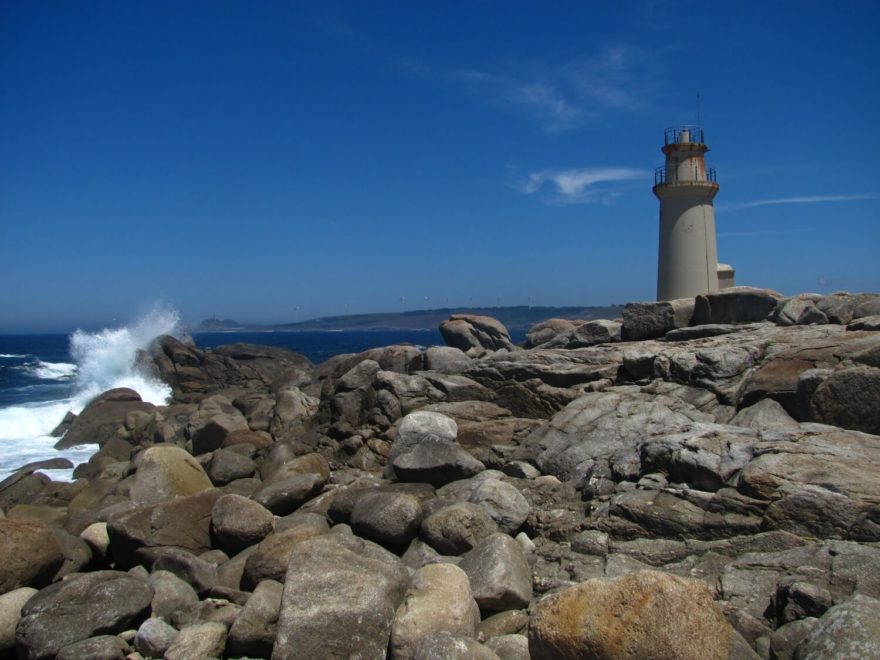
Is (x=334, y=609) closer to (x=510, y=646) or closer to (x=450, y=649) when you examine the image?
(x=450, y=649)

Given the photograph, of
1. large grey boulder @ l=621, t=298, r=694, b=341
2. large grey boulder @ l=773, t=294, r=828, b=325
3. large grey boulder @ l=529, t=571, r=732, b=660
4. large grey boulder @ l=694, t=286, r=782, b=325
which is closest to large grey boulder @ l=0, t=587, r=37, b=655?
large grey boulder @ l=529, t=571, r=732, b=660

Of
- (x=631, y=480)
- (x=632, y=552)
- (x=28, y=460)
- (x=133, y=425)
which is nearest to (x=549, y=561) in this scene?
(x=632, y=552)

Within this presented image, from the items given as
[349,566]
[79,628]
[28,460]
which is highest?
[349,566]

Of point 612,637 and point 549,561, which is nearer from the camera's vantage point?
point 612,637

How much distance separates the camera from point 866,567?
22.4 feet

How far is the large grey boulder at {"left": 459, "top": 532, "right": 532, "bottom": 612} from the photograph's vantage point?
7.32 m

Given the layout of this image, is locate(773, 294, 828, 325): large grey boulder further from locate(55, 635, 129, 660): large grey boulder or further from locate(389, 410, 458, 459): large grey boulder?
locate(55, 635, 129, 660): large grey boulder

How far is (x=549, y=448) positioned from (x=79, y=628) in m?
6.88

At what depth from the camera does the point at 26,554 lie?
8711mm

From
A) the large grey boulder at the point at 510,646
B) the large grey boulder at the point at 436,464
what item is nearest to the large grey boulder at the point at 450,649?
the large grey boulder at the point at 510,646

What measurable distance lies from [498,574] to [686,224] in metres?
22.2

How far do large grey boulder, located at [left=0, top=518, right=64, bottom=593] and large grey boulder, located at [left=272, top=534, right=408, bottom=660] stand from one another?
3.78 metres

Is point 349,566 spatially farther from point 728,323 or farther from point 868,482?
point 728,323

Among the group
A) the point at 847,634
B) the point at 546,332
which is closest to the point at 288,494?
the point at 847,634
